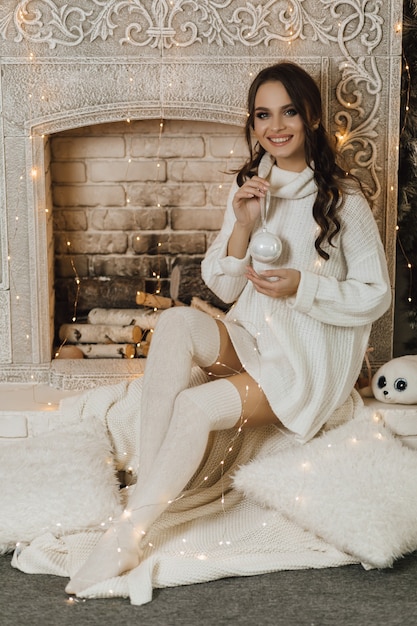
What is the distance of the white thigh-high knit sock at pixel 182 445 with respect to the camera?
1.91 m

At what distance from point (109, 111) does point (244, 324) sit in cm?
82

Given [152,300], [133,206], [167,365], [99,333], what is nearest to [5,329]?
[99,333]

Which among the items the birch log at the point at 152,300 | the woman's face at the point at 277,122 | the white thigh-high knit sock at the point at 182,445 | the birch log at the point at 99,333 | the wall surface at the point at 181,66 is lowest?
the white thigh-high knit sock at the point at 182,445

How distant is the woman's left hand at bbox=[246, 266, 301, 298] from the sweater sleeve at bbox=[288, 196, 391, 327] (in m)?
0.02

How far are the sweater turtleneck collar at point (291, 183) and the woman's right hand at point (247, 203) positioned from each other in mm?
51

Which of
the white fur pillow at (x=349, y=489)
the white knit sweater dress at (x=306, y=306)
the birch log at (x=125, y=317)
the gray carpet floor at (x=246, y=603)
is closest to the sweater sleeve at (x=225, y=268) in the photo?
the white knit sweater dress at (x=306, y=306)

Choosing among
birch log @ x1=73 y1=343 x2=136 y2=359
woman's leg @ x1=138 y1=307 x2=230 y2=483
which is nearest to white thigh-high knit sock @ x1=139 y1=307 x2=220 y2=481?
woman's leg @ x1=138 y1=307 x2=230 y2=483

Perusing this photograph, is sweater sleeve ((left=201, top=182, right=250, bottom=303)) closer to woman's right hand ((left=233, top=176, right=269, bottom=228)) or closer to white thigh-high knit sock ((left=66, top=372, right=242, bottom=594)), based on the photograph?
woman's right hand ((left=233, top=176, right=269, bottom=228))

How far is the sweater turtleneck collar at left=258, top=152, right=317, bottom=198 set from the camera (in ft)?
7.34

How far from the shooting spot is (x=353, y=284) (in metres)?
2.18

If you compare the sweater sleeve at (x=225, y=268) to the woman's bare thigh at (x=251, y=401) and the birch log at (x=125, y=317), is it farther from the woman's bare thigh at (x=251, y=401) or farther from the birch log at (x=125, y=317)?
the birch log at (x=125, y=317)

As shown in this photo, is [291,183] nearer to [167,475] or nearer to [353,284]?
[353,284]

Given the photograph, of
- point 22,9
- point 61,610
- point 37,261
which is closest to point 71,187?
point 37,261

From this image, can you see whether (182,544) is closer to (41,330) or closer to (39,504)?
(39,504)
